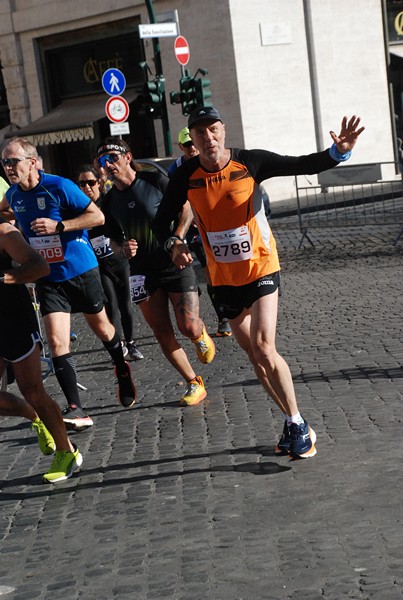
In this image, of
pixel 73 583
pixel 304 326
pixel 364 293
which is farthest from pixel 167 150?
pixel 73 583

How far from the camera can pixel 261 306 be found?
246 inches

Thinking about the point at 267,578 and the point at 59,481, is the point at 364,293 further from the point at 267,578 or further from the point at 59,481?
the point at 267,578

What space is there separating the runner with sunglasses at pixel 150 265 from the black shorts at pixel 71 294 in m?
0.36

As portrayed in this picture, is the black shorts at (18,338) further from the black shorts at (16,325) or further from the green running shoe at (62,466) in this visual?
the green running shoe at (62,466)

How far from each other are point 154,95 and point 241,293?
17.7m

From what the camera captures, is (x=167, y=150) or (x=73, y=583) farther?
(x=167, y=150)

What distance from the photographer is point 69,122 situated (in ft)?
95.1

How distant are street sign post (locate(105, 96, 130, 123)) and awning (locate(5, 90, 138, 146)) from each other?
5.61 metres

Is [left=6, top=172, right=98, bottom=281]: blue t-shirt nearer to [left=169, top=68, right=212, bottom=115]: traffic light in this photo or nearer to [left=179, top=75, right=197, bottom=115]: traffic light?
[left=169, top=68, right=212, bottom=115]: traffic light

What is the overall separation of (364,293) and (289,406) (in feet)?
20.6

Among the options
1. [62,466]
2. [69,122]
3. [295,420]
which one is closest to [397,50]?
[69,122]

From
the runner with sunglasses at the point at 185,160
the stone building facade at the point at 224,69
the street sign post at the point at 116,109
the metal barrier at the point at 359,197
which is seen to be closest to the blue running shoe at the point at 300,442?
the runner with sunglasses at the point at 185,160

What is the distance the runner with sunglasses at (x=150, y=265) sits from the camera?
26.2 feet

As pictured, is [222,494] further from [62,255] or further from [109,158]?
[109,158]
